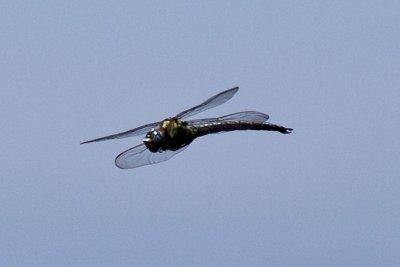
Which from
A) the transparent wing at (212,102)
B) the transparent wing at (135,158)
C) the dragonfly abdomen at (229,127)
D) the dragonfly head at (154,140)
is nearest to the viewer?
the transparent wing at (212,102)

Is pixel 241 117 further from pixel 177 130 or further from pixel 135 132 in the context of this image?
pixel 135 132

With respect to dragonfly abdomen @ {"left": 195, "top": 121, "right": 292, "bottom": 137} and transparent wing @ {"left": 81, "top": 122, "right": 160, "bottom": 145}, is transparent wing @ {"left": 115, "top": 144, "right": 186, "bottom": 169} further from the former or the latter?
dragonfly abdomen @ {"left": 195, "top": 121, "right": 292, "bottom": 137}

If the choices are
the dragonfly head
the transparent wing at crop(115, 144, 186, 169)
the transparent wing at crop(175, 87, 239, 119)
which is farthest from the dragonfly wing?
the transparent wing at crop(115, 144, 186, 169)

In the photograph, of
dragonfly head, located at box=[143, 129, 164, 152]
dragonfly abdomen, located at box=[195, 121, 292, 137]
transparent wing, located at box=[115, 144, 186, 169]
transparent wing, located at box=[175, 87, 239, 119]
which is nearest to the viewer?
transparent wing, located at box=[175, 87, 239, 119]

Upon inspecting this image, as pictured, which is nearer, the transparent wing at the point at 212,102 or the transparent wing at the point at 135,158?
the transparent wing at the point at 212,102

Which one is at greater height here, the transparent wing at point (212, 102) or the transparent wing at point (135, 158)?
the transparent wing at point (212, 102)

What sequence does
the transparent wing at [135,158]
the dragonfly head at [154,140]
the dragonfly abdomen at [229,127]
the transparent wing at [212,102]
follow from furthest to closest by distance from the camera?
the transparent wing at [135,158], the dragonfly abdomen at [229,127], the dragonfly head at [154,140], the transparent wing at [212,102]

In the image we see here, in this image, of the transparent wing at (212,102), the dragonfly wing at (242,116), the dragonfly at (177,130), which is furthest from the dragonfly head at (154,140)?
the dragonfly wing at (242,116)

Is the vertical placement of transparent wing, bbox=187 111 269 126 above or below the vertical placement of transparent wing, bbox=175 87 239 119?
below

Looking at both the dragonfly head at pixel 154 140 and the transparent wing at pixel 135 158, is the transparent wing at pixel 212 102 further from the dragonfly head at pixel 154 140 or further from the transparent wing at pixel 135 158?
the transparent wing at pixel 135 158
